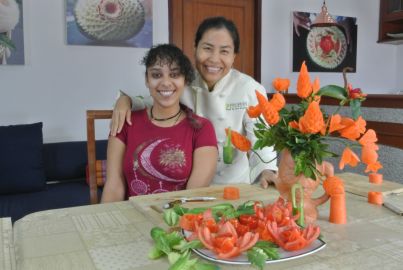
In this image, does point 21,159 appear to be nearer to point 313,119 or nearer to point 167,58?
point 167,58

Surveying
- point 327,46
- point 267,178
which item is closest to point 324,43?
point 327,46

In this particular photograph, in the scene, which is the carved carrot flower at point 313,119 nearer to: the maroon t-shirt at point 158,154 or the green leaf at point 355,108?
the green leaf at point 355,108

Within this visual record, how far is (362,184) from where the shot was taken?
1390mm

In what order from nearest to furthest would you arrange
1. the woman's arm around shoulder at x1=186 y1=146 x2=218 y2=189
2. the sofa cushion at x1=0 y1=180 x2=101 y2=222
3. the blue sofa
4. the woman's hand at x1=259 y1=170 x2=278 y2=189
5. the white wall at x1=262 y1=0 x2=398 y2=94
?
1. the woman's hand at x1=259 y1=170 x2=278 y2=189
2. the woman's arm around shoulder at x1=186 y1=146 x2=218 y2=189
3. the sofa cushion at x1=0 y1=180 x2=101 y2=222
4. the blue sofa
5. the white wall at x1=262 y1=0 x2=398 y2=94

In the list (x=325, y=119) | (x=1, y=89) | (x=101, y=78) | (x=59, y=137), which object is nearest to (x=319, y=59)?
(x=101, y=78)

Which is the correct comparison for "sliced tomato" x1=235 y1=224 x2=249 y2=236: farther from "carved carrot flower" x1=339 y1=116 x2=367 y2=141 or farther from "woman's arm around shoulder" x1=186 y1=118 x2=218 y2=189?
"woman's arm around shoulder" x1=186 y1=118 x2=218 y2=189

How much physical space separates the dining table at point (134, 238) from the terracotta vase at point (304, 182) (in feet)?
0.15

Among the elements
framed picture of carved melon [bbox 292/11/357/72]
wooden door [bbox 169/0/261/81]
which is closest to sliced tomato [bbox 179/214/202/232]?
wooden door [bbox 169/0/261/81]

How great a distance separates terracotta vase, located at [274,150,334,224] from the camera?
3.12 feet

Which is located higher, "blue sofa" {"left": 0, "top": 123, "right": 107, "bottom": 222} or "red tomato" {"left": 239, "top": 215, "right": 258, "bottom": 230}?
"red tomato" {"left": 239, "top": 215, "right": 258, "bottom": 230}

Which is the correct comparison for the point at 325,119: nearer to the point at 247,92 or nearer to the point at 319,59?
the point at 247,92

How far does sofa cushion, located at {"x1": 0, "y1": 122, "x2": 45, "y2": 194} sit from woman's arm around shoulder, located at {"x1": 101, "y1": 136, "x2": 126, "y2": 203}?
1356 millimetres

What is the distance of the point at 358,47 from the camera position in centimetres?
451

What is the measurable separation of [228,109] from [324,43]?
285 cm
